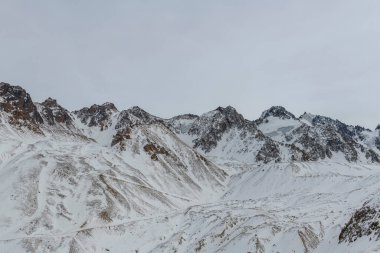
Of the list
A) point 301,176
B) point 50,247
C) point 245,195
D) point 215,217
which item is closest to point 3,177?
point 50,247

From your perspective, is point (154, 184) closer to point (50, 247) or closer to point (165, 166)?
point (165, 166)

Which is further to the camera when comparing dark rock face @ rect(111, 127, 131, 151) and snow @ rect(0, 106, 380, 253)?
dark rock face @ rect(111, 127, 131, 151)

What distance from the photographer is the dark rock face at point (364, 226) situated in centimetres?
3844

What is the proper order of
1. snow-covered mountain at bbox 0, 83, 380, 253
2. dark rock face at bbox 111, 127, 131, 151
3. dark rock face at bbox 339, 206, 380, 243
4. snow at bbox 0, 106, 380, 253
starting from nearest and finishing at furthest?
dark rock face at bbox 339, 206, 380, 243 < snow-covered mountain at bbox 0, 83, 380, 253 < snow at bbox 0, 106, 380, 253 < dark rock face at bbox 111, 127, 131, 151

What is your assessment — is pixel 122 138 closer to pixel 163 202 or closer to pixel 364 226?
pixel 163 202

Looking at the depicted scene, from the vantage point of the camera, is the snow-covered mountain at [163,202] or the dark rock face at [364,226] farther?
the snow-covered mountain at [163,202]

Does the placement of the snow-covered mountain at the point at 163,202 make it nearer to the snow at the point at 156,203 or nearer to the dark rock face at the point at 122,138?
the snow at the point at 156,203

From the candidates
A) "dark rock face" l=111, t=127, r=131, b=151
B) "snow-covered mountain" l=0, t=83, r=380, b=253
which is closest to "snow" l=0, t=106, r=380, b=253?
"snow-covered mountain" l=0, t=83, r=380, b=253

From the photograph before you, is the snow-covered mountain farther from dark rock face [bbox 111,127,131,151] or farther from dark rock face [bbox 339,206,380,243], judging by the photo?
dark rock face [bbox 111,127,131,151]

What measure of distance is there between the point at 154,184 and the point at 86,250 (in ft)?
160

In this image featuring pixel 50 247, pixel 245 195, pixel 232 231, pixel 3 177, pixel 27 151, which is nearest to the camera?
pixel 50 247

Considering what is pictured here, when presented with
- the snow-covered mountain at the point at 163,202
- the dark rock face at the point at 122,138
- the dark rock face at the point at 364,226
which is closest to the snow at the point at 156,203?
the snow-covered mountain at the point at 163,202

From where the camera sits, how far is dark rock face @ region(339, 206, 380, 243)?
38438mm

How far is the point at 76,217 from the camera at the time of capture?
88.2 metres
